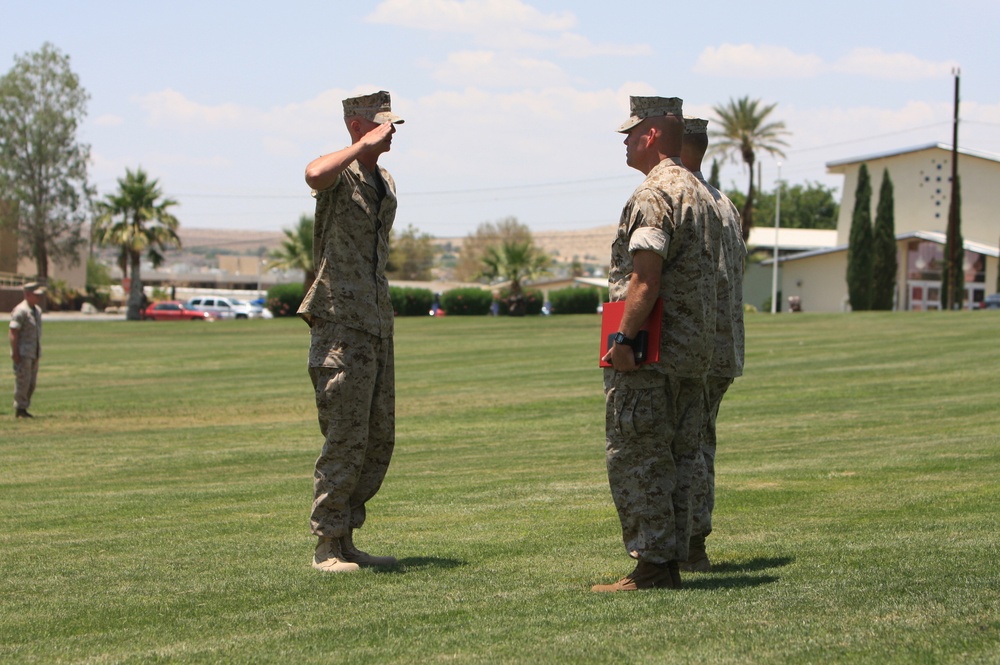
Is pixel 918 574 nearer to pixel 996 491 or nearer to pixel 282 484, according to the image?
pixel 996 491

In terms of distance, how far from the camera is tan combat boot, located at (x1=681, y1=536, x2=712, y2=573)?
256 inches

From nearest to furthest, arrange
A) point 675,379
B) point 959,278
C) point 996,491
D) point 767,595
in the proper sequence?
point 767,595 → point 675,379 → point 996,491 → point 959,278

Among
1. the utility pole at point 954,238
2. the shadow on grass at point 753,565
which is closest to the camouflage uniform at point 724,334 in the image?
the shadow on grass at point 753,565

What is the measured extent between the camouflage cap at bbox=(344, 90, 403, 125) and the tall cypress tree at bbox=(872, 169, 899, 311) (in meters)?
60.3

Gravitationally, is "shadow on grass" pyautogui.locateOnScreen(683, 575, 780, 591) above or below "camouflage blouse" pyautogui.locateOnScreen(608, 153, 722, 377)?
below

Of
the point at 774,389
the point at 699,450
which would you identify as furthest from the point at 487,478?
the point at 774,389

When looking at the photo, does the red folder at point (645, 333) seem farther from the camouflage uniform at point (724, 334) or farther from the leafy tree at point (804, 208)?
the leafy tree at point (804, 208)

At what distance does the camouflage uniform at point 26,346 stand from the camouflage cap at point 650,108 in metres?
15.3

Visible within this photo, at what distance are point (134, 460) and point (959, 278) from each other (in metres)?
56.2

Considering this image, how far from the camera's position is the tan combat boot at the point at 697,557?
6.50 metres

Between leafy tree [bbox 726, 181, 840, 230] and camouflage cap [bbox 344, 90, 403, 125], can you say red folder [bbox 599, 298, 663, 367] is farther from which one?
leafy tree [bbox 726, 181, 840, 230]

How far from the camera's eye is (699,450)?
617cm

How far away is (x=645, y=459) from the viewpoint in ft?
19.0

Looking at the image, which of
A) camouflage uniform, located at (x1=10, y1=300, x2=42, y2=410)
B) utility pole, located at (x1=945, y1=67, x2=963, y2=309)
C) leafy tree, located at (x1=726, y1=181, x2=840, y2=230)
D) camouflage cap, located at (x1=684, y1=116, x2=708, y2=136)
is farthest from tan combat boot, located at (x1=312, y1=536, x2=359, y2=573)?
leafy tree, located at (x1=726, y1=181, x2=840, y2=230)
